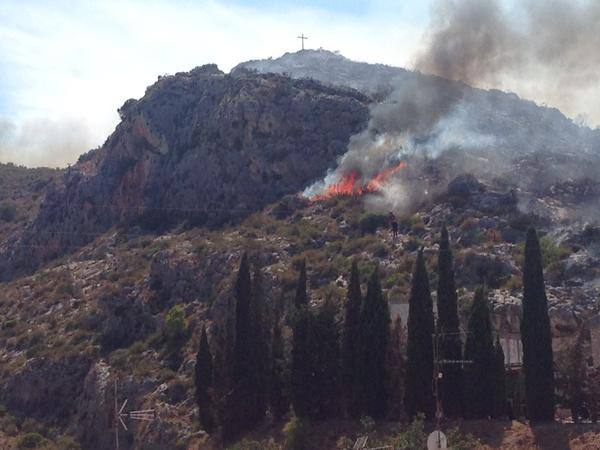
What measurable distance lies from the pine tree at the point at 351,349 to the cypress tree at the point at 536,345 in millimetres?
7546

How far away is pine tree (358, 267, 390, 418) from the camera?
43.2 meters

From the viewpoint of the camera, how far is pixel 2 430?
2454 inches

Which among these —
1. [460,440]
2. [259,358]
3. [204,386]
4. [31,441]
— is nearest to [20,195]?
[31,441]

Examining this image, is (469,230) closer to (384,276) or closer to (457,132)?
(384,276)

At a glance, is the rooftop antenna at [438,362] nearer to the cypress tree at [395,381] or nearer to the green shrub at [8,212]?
the cypress tree at [395,381]

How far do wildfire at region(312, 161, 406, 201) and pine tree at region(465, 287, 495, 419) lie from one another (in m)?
41.3

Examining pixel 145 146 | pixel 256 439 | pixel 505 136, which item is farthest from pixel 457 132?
pixel 256 439

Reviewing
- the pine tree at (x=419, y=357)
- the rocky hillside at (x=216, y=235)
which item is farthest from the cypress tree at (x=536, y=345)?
the pine tree at (x=419, y=357)

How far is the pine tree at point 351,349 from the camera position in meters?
43.9

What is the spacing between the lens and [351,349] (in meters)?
44.4

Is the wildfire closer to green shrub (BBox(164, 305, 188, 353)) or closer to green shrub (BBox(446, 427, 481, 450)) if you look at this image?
green shrub (BBox(164, 305, 188, 353))

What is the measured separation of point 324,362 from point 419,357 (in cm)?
502

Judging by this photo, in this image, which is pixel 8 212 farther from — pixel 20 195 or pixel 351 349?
pixel 351 349

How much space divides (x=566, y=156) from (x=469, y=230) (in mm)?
23112
